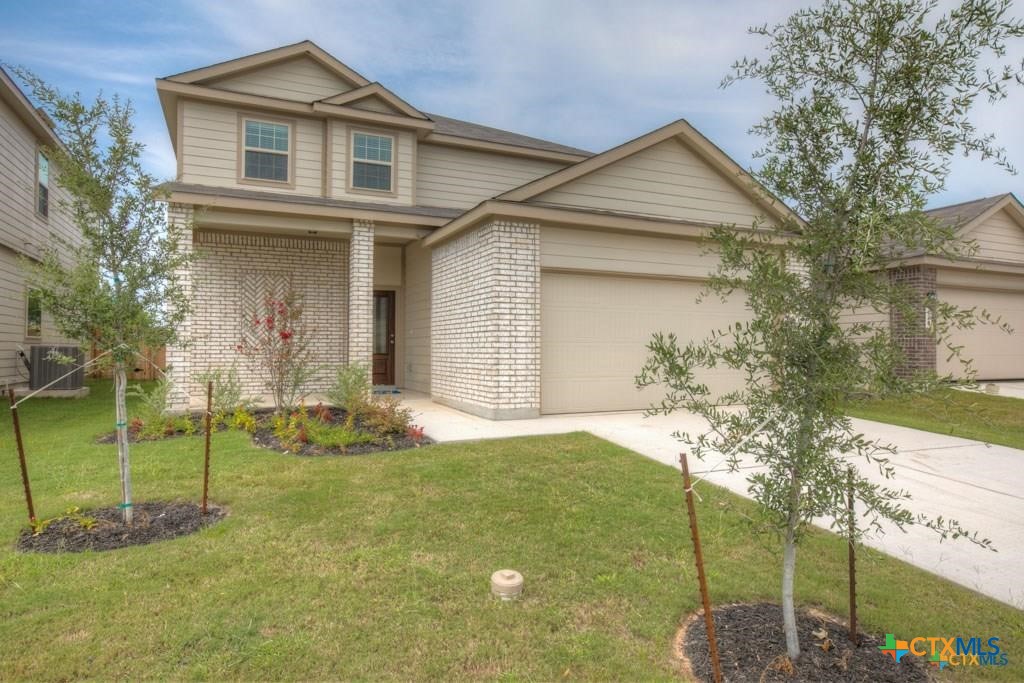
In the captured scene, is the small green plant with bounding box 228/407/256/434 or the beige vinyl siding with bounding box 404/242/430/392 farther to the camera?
the beige vinyl siding with bounding box 404/242/430/392

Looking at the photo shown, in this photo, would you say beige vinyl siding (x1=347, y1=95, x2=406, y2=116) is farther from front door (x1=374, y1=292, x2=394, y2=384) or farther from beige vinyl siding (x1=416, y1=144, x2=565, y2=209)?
front door (x1=374, y1=292, x2=394, y2=384)

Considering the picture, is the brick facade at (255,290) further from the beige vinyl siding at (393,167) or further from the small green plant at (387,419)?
the small green plant at (387,419)

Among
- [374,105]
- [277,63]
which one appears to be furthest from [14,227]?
[374,105]

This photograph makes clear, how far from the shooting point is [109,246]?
4289 millimetres

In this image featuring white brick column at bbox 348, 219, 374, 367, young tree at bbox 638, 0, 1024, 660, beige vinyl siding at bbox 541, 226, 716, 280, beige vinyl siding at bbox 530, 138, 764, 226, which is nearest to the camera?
young tree at bbox 638, 0, 1024, 660

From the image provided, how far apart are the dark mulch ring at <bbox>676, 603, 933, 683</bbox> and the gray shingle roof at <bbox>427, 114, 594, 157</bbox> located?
11594 mm

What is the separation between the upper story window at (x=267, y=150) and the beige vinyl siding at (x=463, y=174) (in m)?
2.71

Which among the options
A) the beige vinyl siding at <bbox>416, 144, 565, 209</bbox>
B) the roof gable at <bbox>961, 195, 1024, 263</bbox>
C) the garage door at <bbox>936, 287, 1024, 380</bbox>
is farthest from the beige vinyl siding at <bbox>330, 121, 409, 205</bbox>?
the roof gable at <bbox>961, 195, 1024, 263</bbox>

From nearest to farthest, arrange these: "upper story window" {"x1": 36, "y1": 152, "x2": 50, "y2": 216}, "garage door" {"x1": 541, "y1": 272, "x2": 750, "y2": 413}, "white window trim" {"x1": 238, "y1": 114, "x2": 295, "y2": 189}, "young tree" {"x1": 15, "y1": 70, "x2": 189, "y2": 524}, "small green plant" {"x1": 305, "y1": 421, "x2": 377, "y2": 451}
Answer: "young tree" {"x1": 15, "y1": 70, "x2": 189, "y2": 524} → "small green plant" {"x1": 305, "y1": 421, "x2": 377, "y2": 451} → "garage door" {"x1": 541, "y1": 272, "x2": 750, "y2": 413} → "white window trim" {"x1": 238, "y1": 114, "x2": 295, "y2": 189} → "upper story window" {"x1": 36, "y1": 152, "x2": 50, "y2": 216}

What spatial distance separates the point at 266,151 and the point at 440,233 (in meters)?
3.90

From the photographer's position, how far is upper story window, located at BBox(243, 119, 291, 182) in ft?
35.8

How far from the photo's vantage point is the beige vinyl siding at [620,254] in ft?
30.4

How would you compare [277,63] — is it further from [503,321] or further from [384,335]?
[503,321]

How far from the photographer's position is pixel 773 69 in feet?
9.30
